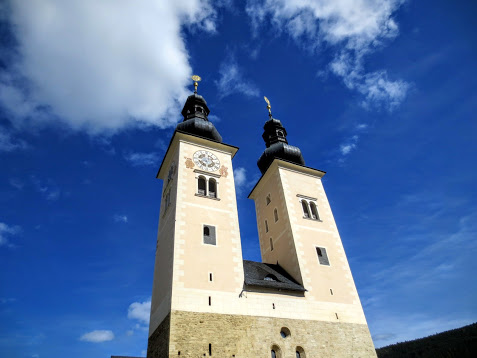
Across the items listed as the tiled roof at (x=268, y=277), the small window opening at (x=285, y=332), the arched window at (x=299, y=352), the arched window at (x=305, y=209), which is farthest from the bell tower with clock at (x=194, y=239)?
the arched window at (x=305, y=209)

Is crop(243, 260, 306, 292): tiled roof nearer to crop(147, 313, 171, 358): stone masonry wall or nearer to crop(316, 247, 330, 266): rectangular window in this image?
crop(316, 247, 330, 266): rectangular window

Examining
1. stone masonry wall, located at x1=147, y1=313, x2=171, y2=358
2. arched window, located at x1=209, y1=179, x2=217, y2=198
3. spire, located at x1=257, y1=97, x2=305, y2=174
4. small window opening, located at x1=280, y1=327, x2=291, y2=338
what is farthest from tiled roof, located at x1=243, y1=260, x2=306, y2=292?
spire, located at x1=257, y1=97, x2=305, y2=174

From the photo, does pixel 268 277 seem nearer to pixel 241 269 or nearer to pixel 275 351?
pixel 241 269

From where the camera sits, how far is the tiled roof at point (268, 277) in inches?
642

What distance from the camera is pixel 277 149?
25562 mm

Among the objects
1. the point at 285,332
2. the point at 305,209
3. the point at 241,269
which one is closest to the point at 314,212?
the point at 305,209

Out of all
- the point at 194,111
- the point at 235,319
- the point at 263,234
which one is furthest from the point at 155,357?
the point at 194,111

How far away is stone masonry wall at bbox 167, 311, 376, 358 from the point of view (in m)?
12.9

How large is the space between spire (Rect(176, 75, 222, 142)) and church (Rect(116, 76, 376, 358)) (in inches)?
3.6

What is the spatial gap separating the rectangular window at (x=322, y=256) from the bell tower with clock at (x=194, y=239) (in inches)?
217

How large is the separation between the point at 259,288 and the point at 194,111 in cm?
1548

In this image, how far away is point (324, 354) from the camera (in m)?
15.0

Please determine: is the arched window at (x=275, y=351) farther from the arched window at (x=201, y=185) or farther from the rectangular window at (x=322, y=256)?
the arched window at (x=201, y=185)

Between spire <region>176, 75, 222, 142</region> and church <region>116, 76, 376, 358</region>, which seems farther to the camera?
spire <region>176, 75, 222, 142</region>
